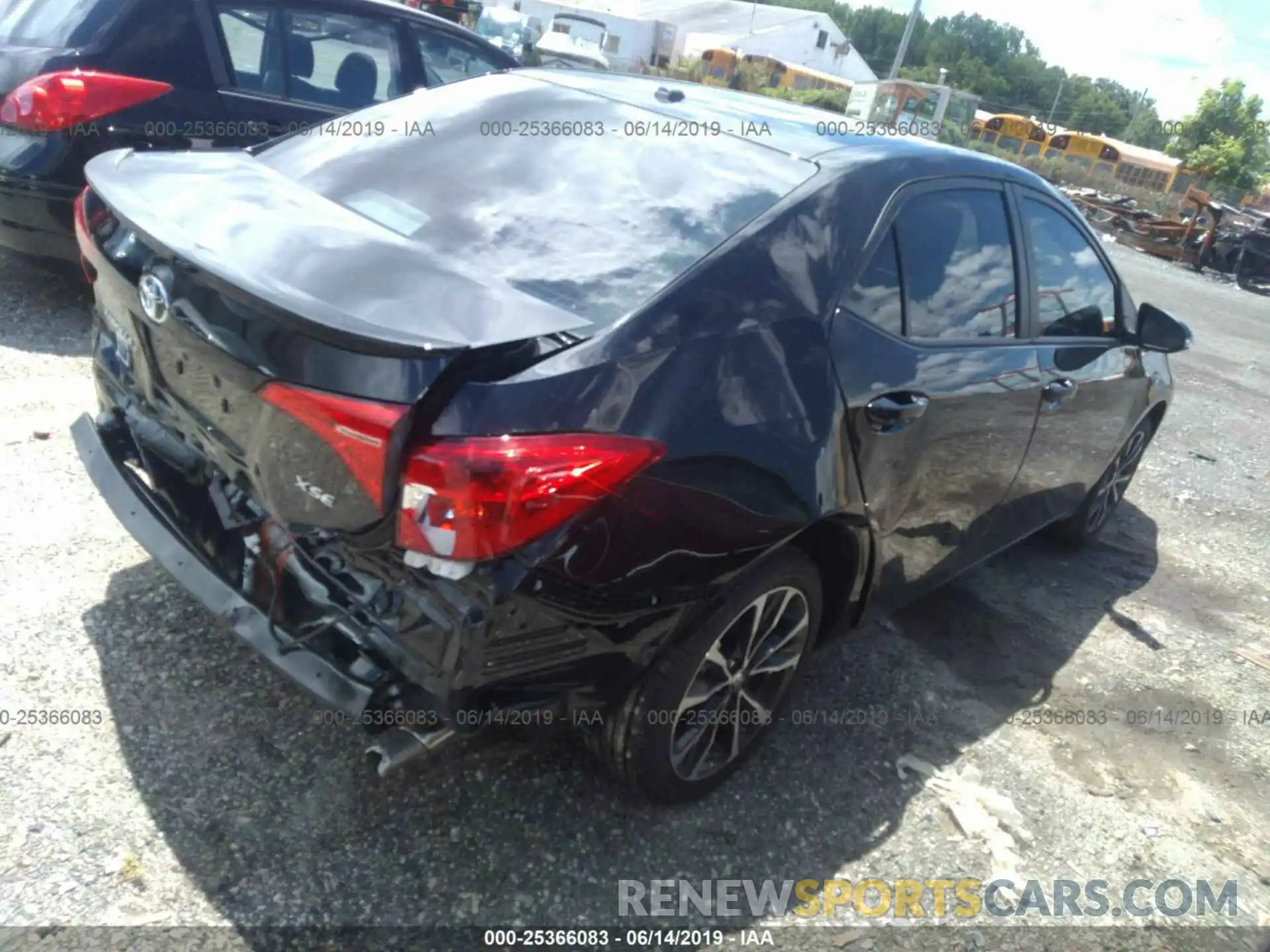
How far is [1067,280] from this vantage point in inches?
142

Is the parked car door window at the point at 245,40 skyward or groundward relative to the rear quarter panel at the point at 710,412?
skyward

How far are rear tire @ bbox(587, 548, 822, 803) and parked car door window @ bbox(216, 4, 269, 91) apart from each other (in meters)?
4.39

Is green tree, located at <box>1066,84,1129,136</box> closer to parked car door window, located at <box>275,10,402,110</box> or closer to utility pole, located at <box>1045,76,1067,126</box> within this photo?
utility pole, located at <box>1045,76,1067,126</box>

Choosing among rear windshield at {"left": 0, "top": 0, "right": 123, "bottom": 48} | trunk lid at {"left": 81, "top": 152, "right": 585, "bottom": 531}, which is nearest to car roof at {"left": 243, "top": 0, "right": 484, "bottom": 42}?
rear windshield at {"left": 0, "top": 0, "right": 123, "bottom": 48}

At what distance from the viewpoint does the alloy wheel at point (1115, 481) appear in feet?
15.3

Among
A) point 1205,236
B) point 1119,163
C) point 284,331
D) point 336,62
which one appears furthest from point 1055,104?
point 284,331

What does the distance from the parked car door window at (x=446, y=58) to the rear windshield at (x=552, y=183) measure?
3304mm

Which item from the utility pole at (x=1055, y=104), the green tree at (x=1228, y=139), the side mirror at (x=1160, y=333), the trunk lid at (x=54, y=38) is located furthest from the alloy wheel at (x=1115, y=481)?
the utility pole at (x=1055, y=104)

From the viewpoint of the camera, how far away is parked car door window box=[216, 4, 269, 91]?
16.7ft

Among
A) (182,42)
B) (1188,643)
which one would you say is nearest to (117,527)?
(182,42)

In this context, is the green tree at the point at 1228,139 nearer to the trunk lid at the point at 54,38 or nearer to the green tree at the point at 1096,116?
the green tree at the point at 1096,116

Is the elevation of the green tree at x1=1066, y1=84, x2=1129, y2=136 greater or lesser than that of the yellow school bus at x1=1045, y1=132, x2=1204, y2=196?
greater

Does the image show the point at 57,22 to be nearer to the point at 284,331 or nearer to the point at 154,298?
the point at 154,298

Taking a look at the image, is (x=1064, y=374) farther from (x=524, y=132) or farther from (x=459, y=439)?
(x=459, y=439)
